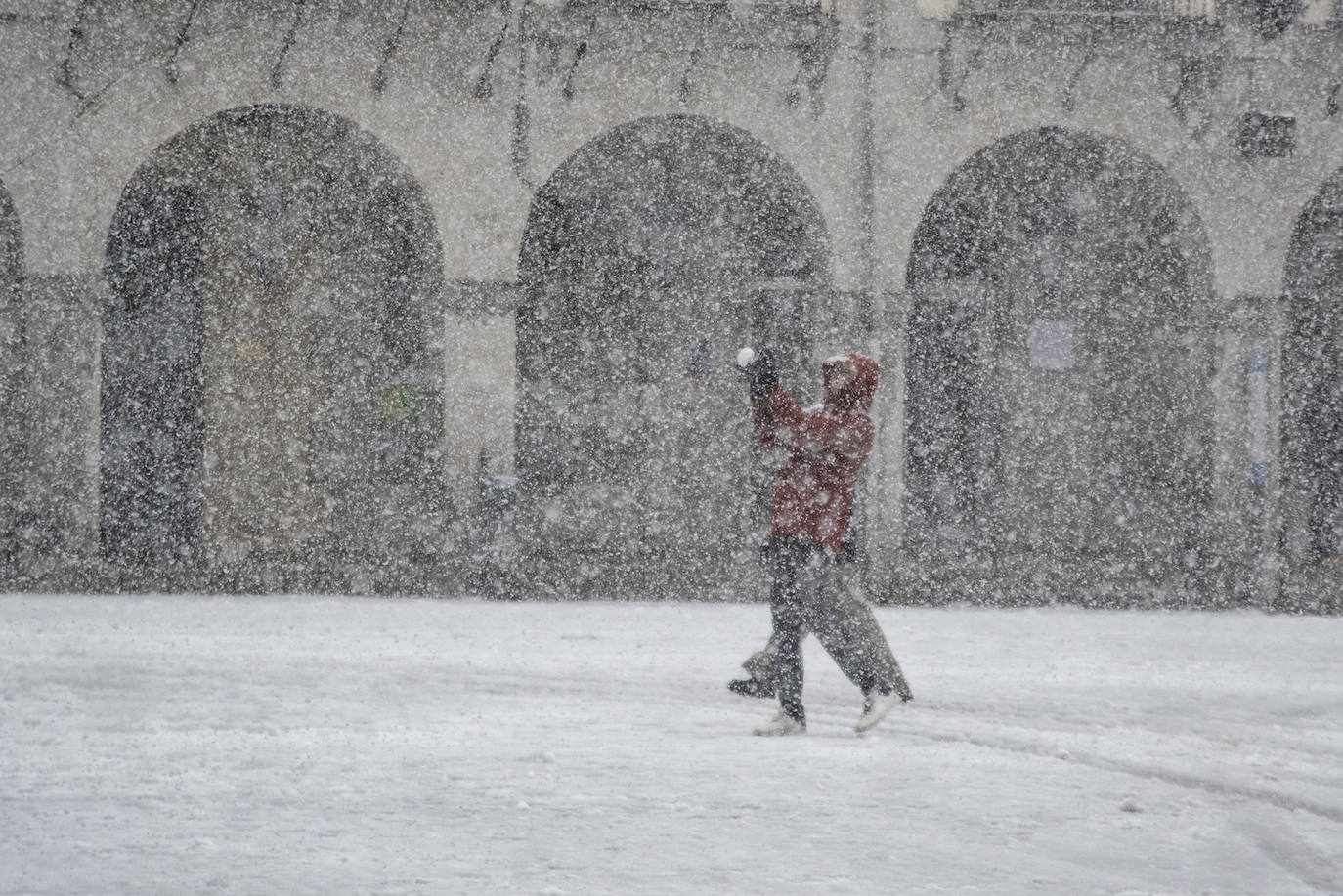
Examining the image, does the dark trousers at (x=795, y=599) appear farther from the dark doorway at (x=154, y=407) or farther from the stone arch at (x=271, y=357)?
the dark doorway at (x=154, y=407)

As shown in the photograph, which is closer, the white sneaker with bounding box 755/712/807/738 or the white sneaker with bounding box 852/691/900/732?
the white sneaker with bounding box 755/712/807/738

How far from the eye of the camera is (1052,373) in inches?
727

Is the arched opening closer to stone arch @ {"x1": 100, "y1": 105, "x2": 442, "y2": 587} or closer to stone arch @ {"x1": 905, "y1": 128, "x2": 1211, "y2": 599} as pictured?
stone arch @ {"x1": 100, "y1": 105, "x2": 442, "y2": 587}

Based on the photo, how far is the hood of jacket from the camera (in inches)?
311

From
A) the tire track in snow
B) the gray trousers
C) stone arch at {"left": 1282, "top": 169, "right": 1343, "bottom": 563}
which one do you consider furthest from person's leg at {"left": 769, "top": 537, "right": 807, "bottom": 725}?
stone arch at {"left": 1282, "top": 169, "right": 1343, "bottom": 563}

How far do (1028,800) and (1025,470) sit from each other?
12.4 metres

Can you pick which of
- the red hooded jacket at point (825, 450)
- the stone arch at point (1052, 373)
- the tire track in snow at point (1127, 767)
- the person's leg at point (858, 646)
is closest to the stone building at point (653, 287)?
the stone arch at point (1052, 373)

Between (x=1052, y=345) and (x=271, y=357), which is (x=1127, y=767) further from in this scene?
(x=271, y=357)

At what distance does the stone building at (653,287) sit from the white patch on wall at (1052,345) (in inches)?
1.6

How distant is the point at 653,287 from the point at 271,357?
12.7 ft

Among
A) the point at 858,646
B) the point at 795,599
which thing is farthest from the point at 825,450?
the point at 858,646

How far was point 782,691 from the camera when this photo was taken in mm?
7867

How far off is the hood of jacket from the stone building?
27.6 feet

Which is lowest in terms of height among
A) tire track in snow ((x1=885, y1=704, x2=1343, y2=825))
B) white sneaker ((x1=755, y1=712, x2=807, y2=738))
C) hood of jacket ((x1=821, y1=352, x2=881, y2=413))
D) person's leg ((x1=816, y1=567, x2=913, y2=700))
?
tire track in snow ((x1=885, y1=704, x2=1343, y2=825))
